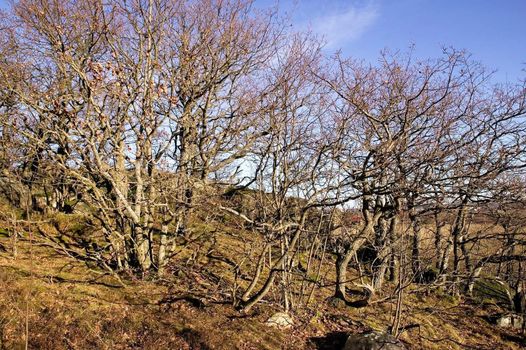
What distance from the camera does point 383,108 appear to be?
372 inches

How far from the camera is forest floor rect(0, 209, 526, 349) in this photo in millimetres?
5906

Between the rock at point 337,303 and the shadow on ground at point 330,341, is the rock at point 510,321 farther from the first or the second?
the shadow on ground at point 330,341

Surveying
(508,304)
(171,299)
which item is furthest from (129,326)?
(508,304)

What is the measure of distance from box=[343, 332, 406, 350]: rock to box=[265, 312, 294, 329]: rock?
1.20 metres

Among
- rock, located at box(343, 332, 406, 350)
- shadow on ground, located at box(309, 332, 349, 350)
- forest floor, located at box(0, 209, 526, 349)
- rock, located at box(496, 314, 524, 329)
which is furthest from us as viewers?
rock, located at box(496, 314, 524, 329)

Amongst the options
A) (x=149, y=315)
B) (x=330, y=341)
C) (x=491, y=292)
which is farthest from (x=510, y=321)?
(x=149, y=315)

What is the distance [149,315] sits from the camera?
6812 millimetres

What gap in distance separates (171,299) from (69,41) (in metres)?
6.26

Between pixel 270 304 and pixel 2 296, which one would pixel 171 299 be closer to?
pixel 270 304

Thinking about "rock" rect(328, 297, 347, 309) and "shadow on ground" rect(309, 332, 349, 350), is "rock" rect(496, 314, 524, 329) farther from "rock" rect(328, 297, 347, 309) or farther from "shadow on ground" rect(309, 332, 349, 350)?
"shadow on ground" rect(309, 332, 349, 350)

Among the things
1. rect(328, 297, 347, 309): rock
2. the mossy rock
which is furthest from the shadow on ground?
the mossy rock

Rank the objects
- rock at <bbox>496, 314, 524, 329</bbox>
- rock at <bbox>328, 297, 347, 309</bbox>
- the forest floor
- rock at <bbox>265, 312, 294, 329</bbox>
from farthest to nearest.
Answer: rock at <bbox>496, 314, 524, 329</bbox>, rock at <bbox>328, 297, 347, 309</bbox>, rock at <bbox>265, 312, 294, 329</bbox>, the forest floor

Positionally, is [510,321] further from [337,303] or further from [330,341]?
[330,341]

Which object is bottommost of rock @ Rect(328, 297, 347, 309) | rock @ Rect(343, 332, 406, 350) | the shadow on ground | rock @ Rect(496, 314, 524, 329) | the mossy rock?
rock @ Rect(496, 314, 524, 329)
